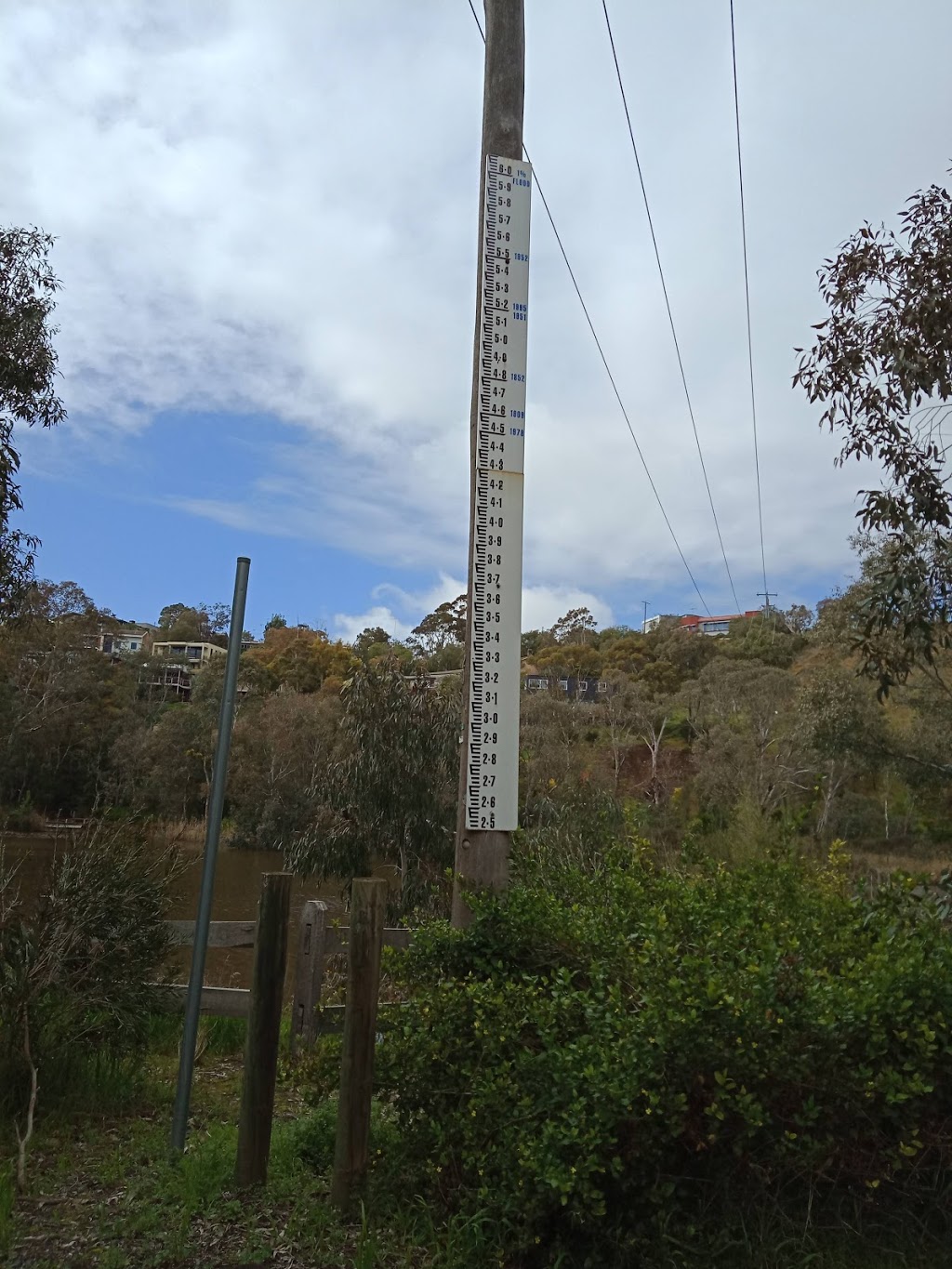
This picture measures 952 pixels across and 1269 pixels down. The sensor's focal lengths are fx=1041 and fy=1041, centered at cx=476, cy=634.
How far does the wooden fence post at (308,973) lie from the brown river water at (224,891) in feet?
0.80

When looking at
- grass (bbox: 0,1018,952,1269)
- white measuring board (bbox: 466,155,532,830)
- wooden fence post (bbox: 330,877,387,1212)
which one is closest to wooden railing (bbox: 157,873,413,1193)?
wooden fence post (bbox: 330,877,387,1212)

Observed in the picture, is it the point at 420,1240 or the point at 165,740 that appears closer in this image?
the point at 420,1240

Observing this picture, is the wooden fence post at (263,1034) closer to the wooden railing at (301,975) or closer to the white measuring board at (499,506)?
the white measuring board at (499,506)

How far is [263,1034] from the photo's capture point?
3.79m

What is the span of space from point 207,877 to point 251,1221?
3.73 ft

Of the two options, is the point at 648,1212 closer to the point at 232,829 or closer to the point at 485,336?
the point at 485,336

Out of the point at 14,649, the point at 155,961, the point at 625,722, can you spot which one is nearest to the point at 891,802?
the point at 625,722

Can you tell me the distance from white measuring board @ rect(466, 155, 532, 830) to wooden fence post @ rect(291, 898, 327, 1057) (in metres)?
3.05

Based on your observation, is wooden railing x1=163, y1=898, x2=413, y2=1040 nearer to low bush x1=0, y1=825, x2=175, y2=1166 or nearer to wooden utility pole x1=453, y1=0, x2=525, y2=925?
low bush x1=0, y1=825, x2=175, y2=1166

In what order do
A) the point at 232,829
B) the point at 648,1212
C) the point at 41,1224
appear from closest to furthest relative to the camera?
the point at 648,1212 → the point at 41,1224 → the point at 232,829

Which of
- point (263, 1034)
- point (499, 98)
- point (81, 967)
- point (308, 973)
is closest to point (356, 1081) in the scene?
point (263, 1034)

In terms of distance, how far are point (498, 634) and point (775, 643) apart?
50.3 meters

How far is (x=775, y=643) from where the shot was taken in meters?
52.6

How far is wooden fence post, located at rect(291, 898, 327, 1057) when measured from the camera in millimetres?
6816
